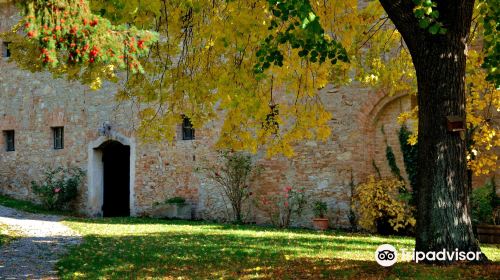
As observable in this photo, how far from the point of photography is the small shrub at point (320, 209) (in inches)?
561

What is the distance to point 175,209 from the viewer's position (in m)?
16.8

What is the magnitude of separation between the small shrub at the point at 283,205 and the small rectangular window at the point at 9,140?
1041cm

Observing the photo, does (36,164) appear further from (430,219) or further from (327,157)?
(430,219)

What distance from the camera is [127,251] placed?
380 inches

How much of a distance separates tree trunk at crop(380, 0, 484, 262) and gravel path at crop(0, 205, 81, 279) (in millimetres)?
4653

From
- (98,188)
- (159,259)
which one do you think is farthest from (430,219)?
(98,188)

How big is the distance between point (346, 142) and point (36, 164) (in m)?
11.4

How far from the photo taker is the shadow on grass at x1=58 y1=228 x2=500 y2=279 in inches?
280

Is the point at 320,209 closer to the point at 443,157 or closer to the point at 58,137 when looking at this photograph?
the point at 443,157

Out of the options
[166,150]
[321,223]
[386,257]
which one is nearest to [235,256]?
[386,257]

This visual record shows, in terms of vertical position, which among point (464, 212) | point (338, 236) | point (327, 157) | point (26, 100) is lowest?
point (338, 236)

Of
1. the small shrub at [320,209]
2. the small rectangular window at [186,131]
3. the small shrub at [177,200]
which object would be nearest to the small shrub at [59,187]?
the small shrub at [177,200]

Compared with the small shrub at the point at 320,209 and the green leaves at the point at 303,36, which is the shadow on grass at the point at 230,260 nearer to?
the green leaves at the point at 303,36

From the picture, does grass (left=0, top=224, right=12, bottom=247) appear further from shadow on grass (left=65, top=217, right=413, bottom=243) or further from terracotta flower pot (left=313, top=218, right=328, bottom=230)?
terracotta flower pot (left=313, top=218, right=328, bottom=230)
